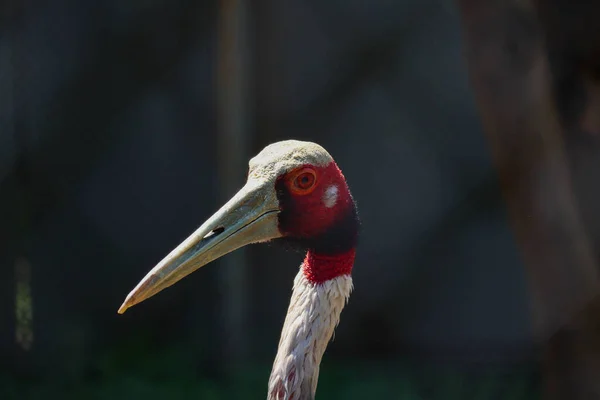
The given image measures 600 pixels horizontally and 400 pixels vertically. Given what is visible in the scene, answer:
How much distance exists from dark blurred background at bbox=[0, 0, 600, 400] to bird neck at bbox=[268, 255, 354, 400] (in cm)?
170

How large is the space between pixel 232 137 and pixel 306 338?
6.18 ft

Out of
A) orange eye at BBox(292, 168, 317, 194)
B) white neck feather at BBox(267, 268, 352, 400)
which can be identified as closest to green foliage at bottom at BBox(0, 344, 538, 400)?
white neck feather at BBox(267, 268, 352, 400)

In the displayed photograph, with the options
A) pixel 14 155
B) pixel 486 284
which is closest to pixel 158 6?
pixel 14 155

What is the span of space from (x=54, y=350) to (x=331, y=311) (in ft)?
7.71

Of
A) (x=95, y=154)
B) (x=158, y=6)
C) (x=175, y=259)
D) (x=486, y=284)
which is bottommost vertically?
(x=486, y=284)

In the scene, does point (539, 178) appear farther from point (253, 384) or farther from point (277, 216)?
point (253, 384)

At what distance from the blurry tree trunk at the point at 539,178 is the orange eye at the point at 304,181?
67 cm

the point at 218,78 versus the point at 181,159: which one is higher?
the point at 218,78

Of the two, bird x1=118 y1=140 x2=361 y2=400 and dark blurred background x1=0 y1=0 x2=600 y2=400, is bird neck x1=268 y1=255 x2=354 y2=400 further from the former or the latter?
dark blurred background x1=0 y1=0 x2=600 y2=400

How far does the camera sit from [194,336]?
4168mm

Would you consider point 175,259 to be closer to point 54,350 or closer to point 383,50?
point 383,50

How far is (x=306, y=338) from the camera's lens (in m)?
2.13

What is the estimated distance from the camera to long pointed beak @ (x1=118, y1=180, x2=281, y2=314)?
1986 millimetres

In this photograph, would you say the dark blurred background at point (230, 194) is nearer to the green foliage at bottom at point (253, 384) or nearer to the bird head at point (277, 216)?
the green foliage at bottom at point (253, 384)
